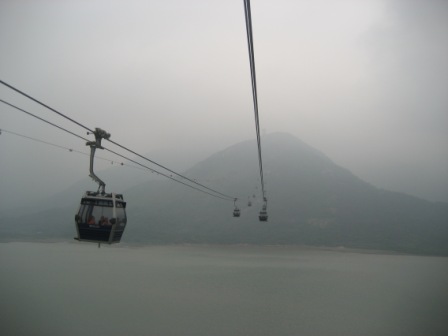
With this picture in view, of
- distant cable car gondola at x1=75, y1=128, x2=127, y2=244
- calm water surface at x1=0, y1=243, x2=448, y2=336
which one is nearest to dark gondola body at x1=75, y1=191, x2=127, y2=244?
distant cable car gondola at x1=75, y1=128, x2=127, y2=244

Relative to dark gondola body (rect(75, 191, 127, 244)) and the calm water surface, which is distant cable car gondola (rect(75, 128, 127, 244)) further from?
the calm water surface

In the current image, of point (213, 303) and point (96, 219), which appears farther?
point (213, 303)

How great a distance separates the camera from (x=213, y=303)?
7006 centimetres

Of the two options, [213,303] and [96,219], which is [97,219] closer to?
[96,219]

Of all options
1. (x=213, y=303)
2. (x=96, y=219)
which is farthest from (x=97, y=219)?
(x=213, y=303)

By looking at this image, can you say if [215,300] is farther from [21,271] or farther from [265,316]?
[21,271]

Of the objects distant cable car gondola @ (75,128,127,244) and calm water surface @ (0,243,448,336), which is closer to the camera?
distant cable car gondola @ (75,128,127,244)

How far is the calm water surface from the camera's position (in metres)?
56.2

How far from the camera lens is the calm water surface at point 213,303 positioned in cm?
5619

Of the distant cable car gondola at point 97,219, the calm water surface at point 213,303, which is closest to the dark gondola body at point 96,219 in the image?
the distant cable car gondola at point 97,219

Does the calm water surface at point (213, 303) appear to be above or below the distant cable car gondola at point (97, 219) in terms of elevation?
below

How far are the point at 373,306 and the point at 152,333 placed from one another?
42593 mm

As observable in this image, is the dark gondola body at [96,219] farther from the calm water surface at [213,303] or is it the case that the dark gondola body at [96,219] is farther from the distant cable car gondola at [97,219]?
the calm water surface at [213,303]

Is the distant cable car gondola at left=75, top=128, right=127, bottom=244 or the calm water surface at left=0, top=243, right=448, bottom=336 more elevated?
the distant cable car gondola at left=75, top=128, right=127, bottom=244
